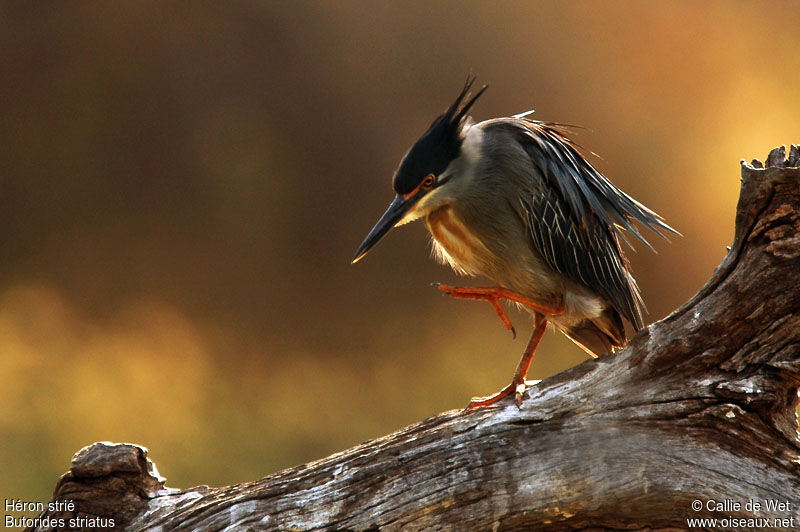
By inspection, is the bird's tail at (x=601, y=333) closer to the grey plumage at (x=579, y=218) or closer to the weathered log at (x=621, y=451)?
the grey plumage at (x=579, y=218)

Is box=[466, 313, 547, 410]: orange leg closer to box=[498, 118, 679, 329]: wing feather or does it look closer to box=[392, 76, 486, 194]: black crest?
box=[498, 118, 679, 329]: wing feather

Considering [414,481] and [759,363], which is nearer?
[759,363]

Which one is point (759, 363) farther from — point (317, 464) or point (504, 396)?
point (317, 464)

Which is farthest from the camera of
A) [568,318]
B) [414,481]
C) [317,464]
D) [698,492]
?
[568,318]

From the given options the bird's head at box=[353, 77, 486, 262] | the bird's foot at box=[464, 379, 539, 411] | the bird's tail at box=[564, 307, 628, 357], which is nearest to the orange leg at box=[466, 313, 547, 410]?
the bird's foot at box=[464, 379, 539, 411]

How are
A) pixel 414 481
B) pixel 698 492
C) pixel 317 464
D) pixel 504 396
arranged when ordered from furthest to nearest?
pixel 504 396, pixel 317 464, pixel 414 481, pixel 698 492

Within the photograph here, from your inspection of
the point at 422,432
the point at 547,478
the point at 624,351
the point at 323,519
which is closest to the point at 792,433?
the point at 624,351

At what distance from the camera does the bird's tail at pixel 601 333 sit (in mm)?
2639

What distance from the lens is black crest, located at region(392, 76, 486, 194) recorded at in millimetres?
2549

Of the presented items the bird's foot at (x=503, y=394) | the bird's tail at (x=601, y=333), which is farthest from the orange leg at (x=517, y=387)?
the bird's tail at (x=601, y=333)

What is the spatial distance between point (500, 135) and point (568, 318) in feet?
2.23

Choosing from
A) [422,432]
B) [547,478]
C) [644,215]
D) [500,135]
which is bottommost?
[547,478]

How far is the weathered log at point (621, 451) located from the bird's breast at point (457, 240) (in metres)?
0.61

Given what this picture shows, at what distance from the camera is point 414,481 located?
1.99 meters
